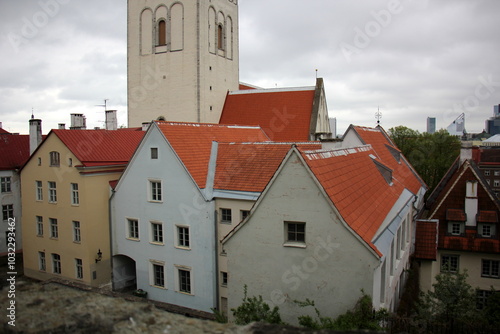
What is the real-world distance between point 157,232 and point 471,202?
16.1 metres

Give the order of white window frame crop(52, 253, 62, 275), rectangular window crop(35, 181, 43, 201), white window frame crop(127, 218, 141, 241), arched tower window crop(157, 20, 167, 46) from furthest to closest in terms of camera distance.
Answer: arched tower window crop(157, 20, 167, 46), rectangular window crop(35, 181, 43, 201), white window frame crop(52, 253, 62, 275), white window frame crop(127, 218, 141, 241)

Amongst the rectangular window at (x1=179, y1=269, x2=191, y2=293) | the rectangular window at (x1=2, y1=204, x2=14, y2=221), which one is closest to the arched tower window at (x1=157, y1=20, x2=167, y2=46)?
the rectangular window at (x1=2, y1=204, x2=14, y2=221)

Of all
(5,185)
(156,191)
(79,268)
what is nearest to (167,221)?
(156,191)

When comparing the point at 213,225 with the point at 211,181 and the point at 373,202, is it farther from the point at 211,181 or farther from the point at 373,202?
the point at 373,202

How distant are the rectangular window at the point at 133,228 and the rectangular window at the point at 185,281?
11.5 ft

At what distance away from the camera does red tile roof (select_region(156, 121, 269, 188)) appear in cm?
2128

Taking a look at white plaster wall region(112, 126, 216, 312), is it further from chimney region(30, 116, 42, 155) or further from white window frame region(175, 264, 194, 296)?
chimney region(30, 116, 42, 155)

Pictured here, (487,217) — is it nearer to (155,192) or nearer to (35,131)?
(155,192)

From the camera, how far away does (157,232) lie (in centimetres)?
2244

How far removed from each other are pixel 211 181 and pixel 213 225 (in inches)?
87.3

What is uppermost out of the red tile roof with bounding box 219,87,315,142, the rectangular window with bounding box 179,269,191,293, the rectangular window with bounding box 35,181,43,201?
the red tile roof with bounding box 219,87,315,142

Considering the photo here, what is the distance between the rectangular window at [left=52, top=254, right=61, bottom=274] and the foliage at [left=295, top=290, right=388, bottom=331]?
19.0 metres

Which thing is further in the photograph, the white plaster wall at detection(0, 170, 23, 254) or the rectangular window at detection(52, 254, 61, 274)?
the white plaster wall at detection(0, 170, 23, 254)

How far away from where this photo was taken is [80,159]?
78.0ft
